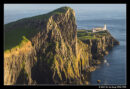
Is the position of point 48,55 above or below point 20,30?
below

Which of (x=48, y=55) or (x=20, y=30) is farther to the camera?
(x=20, y=30)

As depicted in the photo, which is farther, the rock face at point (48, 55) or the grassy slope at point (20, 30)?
the grassy slope at point (20, 30)

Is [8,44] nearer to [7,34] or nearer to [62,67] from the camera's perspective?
[7,34]

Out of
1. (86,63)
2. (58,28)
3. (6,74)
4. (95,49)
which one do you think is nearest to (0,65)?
(6,74)

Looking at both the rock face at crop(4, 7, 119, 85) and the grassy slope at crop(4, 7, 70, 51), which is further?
the grassy slope at crop(4, 7, 70, 51)
